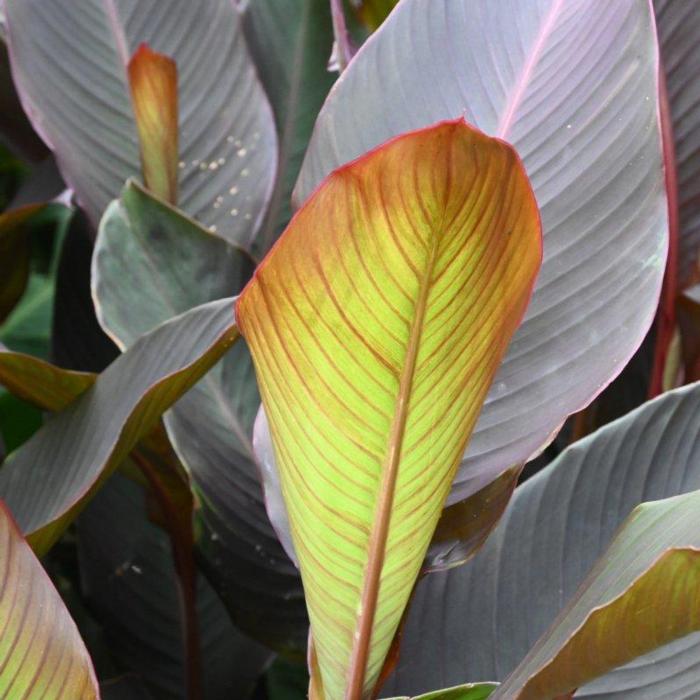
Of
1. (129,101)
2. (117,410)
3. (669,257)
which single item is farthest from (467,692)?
(129,101)

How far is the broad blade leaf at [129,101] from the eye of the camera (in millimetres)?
868

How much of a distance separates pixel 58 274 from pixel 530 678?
73cm

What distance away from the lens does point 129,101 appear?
0.91 meters

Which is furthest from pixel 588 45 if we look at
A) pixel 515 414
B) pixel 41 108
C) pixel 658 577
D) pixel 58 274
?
pixel 58 274

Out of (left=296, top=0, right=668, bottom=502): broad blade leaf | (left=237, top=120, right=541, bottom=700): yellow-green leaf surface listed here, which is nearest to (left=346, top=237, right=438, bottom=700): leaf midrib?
(left=237, top=120, right=541, bottom=700): yellow-green leaf surface

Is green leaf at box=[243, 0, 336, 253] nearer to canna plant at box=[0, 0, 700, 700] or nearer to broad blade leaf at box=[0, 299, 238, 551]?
canna plant at box=[0, 0, 700, 700]

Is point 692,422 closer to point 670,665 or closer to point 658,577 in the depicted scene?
point 670,665

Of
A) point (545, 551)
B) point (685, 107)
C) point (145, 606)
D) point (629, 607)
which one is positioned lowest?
point (145, 606)

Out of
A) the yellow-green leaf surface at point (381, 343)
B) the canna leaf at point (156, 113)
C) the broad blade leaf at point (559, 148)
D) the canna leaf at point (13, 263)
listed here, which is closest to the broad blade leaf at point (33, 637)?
the yellow-green leaf surface at point (381, 343)

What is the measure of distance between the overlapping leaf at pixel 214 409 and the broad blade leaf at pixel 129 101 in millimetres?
108

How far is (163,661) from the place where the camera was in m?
0.93

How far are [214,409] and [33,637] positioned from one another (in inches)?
13.3

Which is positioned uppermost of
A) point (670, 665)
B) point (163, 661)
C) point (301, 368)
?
point (301, 368)

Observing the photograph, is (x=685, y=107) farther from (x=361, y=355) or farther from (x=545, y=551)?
(x=361, y=355)
